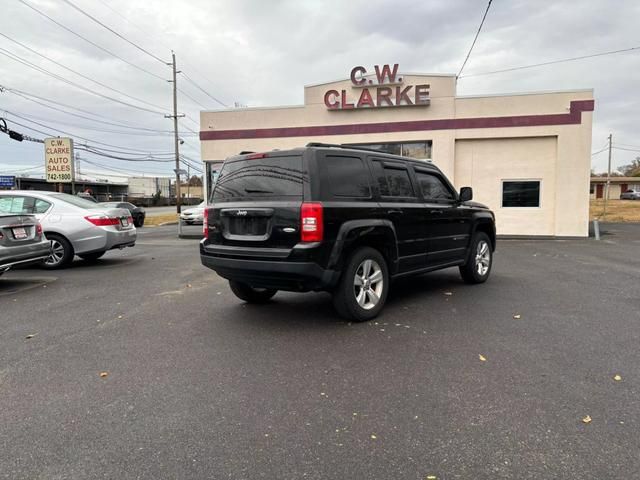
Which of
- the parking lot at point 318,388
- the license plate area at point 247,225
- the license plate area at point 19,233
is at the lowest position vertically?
the parking lot at point 318,388

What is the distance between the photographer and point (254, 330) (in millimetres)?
4977

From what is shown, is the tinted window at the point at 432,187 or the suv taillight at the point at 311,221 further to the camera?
the tinted window at the point at 432,187

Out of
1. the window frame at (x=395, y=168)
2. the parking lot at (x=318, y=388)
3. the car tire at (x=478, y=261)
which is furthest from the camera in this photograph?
the car tire at (x=478, y=261)

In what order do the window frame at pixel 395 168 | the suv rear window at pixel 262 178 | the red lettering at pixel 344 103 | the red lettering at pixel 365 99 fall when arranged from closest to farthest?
the suv rear window at pixel 262 178
the window frame at pixel 395 168
the red lettering at pixel 365 99
the red lettering at pixel 344 103

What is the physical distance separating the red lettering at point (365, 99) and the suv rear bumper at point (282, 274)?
13.2m

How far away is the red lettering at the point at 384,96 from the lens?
663 inches

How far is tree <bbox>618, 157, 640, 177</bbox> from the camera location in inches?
3730

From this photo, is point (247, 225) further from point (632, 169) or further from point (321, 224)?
point (632, 169)

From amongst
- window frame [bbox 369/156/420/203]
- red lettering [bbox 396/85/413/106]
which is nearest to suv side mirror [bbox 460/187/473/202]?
window frame [bbox 369/156/420/203]

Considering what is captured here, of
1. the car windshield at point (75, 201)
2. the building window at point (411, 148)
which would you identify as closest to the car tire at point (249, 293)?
the car windshield at point (75, 201)

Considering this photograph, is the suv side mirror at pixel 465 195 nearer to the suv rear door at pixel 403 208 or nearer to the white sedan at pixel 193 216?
→ the suv rear door at pixel 403 208

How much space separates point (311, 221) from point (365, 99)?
13436 millimetres

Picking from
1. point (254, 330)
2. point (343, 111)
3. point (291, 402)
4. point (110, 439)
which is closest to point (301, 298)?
point (254, 330)

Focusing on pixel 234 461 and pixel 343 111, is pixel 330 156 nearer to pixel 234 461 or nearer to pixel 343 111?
pixel 234 461
